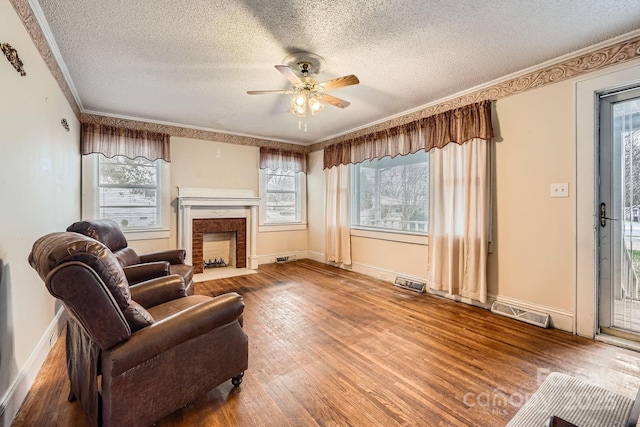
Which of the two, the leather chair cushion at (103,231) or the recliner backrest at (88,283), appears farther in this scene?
the leather chair cushion at (103,231)

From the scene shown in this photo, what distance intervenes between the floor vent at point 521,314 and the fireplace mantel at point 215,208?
3708 millimetres

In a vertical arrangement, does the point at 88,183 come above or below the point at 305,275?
above

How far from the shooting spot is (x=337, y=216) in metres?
5.15

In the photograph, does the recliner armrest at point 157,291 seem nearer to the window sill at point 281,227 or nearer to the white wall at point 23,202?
the white wall at point 23,202

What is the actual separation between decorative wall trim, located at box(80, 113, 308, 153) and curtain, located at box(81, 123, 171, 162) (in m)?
0.12

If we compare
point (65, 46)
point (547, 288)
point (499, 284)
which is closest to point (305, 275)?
point (499, 284)

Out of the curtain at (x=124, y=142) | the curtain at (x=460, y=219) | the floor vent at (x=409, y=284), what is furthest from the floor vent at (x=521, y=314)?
the curtain at (x=124, y=142)

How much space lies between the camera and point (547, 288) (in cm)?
277

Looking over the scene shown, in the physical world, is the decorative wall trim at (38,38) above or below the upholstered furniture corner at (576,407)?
above

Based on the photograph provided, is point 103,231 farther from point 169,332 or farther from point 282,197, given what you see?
point 282,197

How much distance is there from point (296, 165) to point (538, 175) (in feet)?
13.1

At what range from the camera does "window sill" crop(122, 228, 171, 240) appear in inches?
168

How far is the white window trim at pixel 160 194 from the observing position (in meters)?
3.96

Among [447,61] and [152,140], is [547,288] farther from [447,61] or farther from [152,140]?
[152,140]
